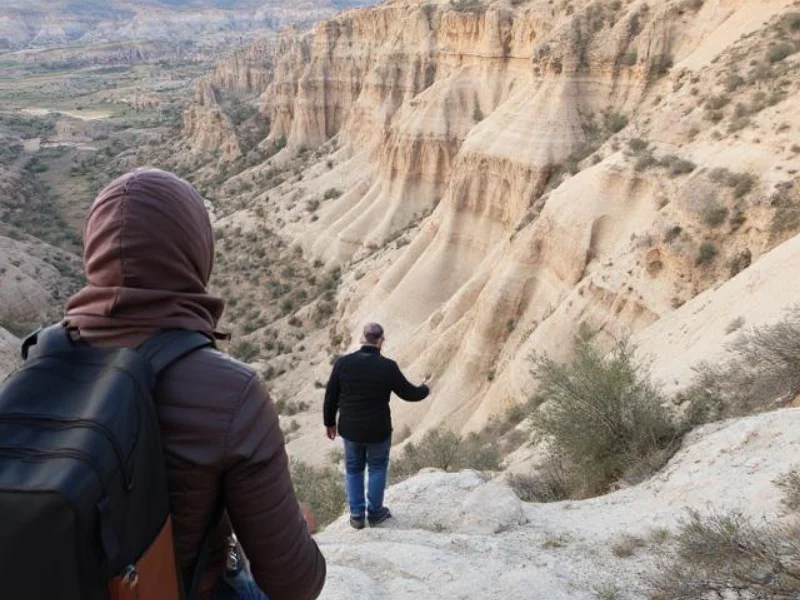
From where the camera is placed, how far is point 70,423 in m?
1.43

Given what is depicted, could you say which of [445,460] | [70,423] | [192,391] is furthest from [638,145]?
[70,423]

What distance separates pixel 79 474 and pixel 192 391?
1.23 ft

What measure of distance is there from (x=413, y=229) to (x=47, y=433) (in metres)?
27.8

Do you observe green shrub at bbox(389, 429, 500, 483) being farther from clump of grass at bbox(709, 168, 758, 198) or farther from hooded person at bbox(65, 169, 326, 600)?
hooded person at bbox(65, 169, 326, 600)

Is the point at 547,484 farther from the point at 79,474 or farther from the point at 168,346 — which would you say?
the point at 79,474

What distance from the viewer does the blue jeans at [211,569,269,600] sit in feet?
6.53

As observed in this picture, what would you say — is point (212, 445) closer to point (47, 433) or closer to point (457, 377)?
point (47, 433)

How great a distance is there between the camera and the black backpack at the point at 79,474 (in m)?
1.33

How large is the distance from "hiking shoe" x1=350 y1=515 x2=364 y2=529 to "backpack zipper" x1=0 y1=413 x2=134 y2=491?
4.50 meters

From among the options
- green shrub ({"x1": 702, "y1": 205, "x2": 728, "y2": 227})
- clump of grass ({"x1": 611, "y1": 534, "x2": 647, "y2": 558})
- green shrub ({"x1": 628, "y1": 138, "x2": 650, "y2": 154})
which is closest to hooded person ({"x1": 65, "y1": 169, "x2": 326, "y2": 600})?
clump of grass ({"x1": 611, "y1": 534, "x2": 647, "y2": 558})

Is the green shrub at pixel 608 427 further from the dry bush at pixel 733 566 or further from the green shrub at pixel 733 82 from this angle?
the green shrub at pixel 733 82

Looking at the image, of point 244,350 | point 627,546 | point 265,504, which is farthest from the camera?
point 244,350

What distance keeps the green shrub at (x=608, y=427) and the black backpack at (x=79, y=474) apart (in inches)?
224

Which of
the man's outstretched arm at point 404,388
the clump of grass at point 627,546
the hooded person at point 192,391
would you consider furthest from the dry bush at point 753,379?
the hooded person at point 192,391
